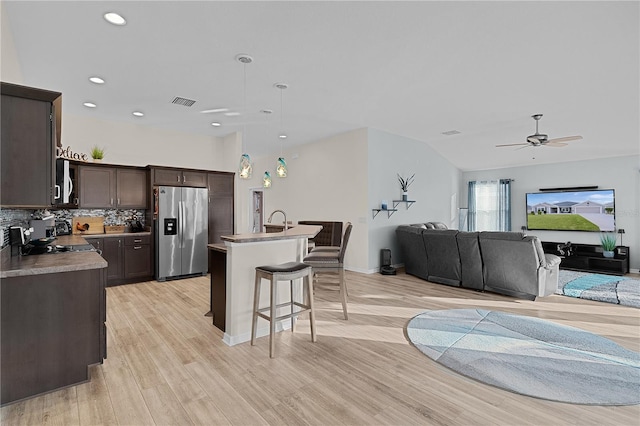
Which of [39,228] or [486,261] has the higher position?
[39,228]

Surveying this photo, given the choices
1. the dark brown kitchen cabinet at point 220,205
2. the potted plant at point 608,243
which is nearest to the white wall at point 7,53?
the dark brown kitchen cabinet at point 220,205

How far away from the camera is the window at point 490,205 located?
8.67 metres

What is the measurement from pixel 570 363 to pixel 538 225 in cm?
653

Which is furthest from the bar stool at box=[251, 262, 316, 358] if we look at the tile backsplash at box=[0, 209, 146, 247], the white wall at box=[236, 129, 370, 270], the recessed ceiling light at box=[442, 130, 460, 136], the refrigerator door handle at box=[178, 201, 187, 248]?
the recessed ceiling light at box=[442, 130, 460, 136]

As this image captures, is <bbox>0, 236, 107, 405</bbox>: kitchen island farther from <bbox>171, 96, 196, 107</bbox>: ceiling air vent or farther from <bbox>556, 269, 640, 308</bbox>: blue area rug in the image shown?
<bbox>556, 269, 640, 308</bbox>: blue area rug

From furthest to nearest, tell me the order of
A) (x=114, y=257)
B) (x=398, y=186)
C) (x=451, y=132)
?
(x=398, y=186)
(x=451, y=132)
(x=114, y=257)

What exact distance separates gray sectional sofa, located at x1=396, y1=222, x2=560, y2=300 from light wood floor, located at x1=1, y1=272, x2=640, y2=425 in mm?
686

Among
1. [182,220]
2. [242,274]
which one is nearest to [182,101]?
[182,220]

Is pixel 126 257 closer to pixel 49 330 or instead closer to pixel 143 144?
pixel 143 144

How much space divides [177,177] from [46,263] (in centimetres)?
378

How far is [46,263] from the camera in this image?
228cm

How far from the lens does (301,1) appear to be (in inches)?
97.7

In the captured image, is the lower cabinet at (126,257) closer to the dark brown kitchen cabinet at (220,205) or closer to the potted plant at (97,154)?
the dark brown kitchen cabinet at (220,205)

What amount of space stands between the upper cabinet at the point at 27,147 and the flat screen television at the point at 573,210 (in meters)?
9.47
